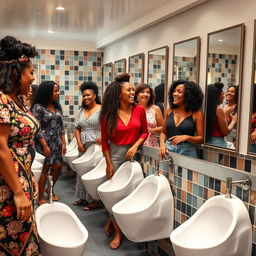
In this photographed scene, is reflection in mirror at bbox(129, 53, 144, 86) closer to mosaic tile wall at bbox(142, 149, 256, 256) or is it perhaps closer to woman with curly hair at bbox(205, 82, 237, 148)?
woman with curly hair at bbox(205, 82, 237, 148)

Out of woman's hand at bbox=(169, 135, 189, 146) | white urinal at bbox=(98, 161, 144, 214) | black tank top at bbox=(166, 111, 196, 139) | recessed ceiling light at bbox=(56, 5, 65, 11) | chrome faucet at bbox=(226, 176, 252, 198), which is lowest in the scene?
white urinal at bbox=(98, 161, 144, 214)

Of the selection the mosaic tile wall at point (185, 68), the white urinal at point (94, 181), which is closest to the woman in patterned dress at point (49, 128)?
the white urinal at point (94, 181)

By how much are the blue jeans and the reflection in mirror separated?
193 centimetres

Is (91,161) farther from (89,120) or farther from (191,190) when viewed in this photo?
(191,190)

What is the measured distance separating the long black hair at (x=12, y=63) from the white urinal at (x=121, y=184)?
1.33 m

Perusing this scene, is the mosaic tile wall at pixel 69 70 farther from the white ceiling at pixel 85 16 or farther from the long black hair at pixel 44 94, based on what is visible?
the long black hair at pixel 44 94

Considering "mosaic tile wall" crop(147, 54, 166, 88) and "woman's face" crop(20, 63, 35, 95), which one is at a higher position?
"mosaic tile wall" crop(147, 54, 166, 88)

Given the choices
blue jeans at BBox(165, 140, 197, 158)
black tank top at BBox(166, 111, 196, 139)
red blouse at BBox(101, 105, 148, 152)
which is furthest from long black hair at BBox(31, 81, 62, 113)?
blue jeans at BBox(165, 140, 197, 158)

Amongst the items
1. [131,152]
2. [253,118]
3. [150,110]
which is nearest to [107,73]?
[150,110]

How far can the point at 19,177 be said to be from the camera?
67.0 inches

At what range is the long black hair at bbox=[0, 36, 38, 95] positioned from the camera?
5.57 feet

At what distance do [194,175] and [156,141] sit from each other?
1.48m

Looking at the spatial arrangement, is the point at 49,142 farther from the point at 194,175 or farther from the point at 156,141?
the point at 194,175

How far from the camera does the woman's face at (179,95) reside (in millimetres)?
3229
